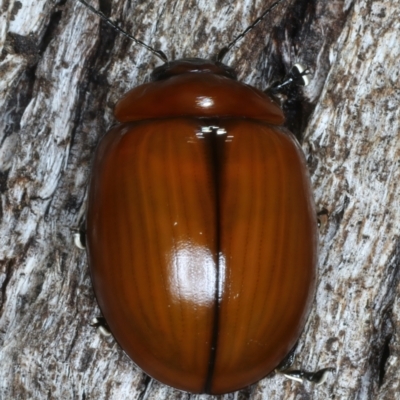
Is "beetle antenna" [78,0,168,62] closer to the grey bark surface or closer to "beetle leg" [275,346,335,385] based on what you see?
the grey bark surface

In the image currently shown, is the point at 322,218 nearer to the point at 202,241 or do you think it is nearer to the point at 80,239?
the point at 202,241

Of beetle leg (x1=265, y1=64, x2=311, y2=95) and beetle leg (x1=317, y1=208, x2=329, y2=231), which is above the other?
beetle leg (x1=265, y1=64, x2=311, y2=95)

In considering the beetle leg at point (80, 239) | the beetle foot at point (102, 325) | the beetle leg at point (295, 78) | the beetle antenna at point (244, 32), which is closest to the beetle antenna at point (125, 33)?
the beetle antenna at point (244, 32)

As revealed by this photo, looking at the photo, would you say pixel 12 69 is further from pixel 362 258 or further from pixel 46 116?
pixel 362 258

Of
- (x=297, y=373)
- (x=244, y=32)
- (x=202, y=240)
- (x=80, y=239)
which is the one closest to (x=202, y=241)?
(x=202, y=240)

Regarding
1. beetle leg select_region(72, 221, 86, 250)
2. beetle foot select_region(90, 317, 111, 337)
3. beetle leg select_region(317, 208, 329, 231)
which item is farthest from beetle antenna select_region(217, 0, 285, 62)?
beetle foot select_region(90, 317, 111, 337)
